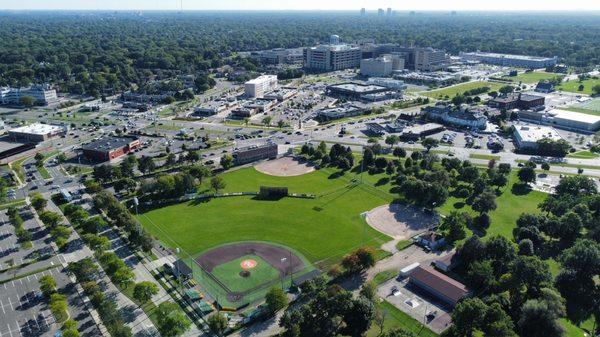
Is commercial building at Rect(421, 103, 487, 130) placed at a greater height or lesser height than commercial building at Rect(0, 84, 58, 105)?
lesser

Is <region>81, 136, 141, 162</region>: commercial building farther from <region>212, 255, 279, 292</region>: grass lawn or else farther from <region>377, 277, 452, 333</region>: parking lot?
<region>377, 277, 452, 333</region>: parking lot

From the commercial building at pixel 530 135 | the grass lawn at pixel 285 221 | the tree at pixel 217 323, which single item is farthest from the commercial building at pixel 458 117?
the tree at pixel 217 323

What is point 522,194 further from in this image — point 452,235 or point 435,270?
point 435,270

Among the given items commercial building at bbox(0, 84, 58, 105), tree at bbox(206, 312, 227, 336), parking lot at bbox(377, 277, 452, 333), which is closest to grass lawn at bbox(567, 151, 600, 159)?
parking lot at bbox(377, 277, 452, 333)

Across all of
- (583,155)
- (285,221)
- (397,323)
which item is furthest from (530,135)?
(397,323)

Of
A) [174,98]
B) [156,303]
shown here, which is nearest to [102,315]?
[156,303]

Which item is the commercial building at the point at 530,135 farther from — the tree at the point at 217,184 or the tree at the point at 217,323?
the tree at the point at 217,323

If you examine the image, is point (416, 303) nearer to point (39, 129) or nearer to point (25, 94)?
point (39, 129)
